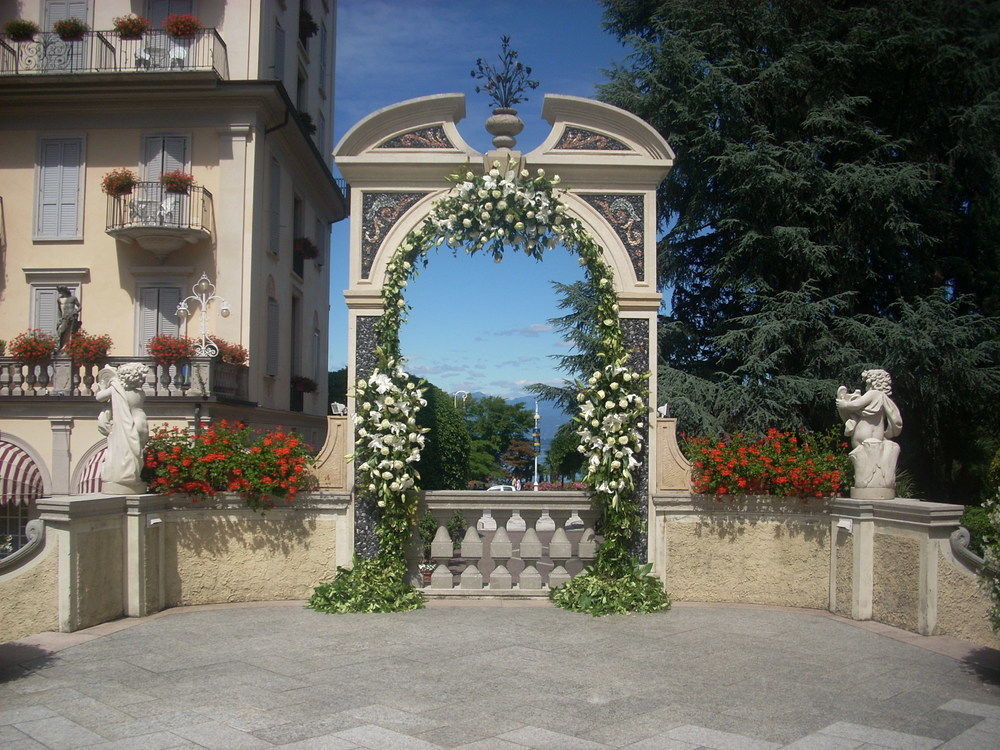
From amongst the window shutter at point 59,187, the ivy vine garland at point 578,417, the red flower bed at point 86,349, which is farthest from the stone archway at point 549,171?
the window shutter at point 59,187

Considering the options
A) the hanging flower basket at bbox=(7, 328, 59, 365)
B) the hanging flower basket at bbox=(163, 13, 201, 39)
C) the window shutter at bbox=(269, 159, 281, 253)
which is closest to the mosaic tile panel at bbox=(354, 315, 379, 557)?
the hanging flower basket at bbox=(7, 328, 59, 365)

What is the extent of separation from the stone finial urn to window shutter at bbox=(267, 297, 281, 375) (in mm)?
11153

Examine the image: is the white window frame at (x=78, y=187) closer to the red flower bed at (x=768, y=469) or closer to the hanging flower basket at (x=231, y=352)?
the hanging flower basket at (x=231, y=352)

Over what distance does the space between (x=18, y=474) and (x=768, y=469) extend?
14398 millimetres

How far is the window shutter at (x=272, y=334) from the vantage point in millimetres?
19200

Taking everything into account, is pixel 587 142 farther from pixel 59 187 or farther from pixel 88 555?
pixel 59 187

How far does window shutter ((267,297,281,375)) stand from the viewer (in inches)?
756

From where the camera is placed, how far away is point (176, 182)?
55.7 ft

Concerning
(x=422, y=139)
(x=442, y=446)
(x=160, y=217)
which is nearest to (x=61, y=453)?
(x=160, y=217)

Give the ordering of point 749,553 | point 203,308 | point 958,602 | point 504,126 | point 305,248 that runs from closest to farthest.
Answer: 1. point 958,602
2. point 749,553
3. point 504,126
4. point 203,308
5. point 305,248

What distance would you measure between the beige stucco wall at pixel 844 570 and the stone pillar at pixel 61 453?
45.6 ft

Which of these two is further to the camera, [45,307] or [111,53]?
[111,53]

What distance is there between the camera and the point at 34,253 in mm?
18219

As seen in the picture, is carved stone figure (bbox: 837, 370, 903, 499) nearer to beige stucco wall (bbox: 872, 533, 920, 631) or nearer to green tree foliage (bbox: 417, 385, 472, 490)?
beige stucco wall (bbox: 872, 533, 920, 631)
